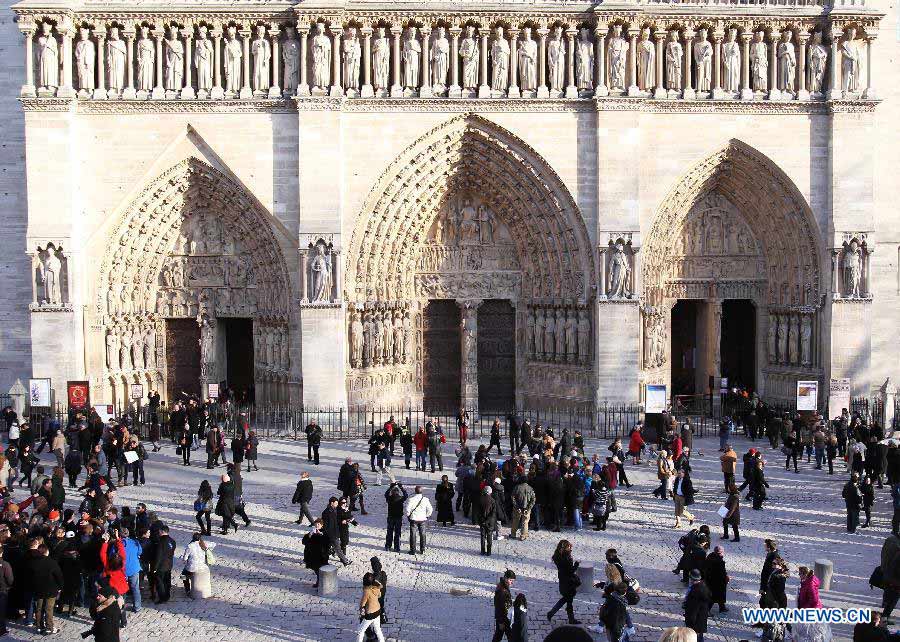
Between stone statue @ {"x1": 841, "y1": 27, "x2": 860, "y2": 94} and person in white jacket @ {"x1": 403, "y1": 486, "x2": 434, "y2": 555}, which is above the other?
stone statue @ {"x1": 841, "y1": 27, "x2": 860, "y2": 94}

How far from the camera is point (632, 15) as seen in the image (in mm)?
25281

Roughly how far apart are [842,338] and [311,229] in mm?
14477

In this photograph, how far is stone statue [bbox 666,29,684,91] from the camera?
25.8m

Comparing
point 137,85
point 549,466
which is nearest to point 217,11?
point 137,85

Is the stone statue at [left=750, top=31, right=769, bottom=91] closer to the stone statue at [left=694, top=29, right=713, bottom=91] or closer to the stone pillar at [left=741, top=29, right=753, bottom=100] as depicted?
the stone pillar at [left=741, top=29, right=753, bottom=100]

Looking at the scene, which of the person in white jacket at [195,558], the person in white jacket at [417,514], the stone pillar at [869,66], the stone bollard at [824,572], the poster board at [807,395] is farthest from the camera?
the stone pillar at [869,66]

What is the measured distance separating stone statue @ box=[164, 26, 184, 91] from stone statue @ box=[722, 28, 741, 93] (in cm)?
1441

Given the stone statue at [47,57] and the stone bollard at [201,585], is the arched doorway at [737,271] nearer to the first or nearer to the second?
the stone bollard at [201,585]

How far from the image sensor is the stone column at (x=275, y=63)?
25328 mm

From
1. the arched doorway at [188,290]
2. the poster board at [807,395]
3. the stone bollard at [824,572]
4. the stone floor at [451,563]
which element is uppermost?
the arched doorway at [188,290]

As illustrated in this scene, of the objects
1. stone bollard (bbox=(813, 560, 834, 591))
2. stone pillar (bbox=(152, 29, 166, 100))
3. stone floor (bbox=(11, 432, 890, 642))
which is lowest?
stone floor (bbox=(11, 432, 890, 642))

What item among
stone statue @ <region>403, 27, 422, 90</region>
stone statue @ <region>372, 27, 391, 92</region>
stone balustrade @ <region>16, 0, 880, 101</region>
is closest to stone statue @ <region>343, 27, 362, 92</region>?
stone balustrade @ <region>16, 0, 880, 101</region>

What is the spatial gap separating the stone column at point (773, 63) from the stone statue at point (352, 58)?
1103 cm

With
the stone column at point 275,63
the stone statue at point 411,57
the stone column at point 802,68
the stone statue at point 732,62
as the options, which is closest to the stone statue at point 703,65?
the stone statue at point 732,62
